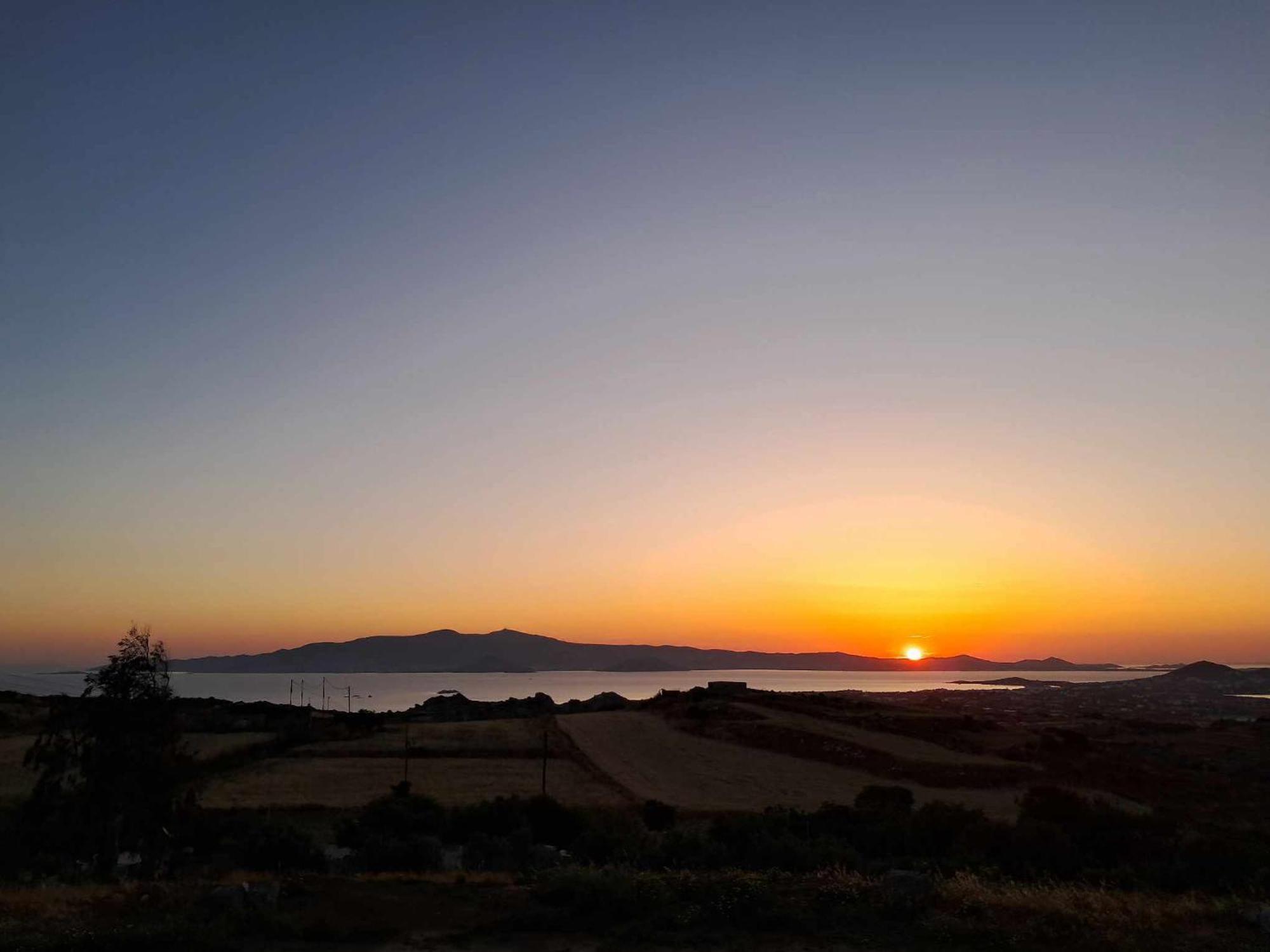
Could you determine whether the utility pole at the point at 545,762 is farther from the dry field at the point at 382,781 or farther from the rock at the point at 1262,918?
the rock at the point at 1262,918

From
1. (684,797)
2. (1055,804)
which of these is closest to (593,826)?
(1055,804)

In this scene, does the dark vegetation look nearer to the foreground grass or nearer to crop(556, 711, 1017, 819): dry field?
the foreground grass

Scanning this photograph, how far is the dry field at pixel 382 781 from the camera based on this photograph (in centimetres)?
3344

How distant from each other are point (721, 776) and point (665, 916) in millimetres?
31688

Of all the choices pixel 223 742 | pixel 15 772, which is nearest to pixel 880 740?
pixel 223 742

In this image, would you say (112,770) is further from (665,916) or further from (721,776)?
(721,776)

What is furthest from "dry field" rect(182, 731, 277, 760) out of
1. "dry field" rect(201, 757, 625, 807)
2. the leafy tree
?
the leafy tree

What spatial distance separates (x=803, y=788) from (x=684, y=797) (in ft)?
17.9

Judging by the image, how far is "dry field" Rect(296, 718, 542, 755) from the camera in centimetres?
4916

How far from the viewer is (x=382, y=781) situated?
3862cm

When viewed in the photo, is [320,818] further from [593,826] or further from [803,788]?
[803,788]

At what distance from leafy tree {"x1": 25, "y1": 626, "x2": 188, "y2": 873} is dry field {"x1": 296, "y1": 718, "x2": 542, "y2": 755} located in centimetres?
3137

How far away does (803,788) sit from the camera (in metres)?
37.6

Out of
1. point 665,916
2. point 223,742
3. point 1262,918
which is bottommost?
point 223,742
